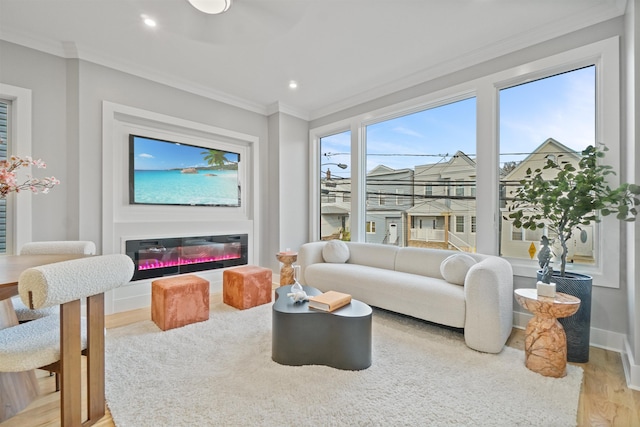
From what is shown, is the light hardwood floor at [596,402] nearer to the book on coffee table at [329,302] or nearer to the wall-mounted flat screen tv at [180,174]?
the book on coffee table at [329,302]

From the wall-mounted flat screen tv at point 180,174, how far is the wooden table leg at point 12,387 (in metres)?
1.97

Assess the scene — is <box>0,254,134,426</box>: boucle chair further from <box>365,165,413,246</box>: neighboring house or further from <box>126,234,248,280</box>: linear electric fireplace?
<box>365,165,413,246</box>: neighboring house

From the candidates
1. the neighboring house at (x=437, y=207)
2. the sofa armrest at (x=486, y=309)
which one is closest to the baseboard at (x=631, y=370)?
the sofa armrest at (x=486, y=309)

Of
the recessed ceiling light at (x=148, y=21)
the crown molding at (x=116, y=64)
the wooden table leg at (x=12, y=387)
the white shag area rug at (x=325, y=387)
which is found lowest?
the white shag area rug at (x=325, y=387)

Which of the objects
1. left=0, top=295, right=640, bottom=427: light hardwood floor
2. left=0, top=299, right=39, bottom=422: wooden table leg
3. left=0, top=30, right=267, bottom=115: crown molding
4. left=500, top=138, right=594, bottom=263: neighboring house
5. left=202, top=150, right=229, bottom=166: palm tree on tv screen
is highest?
left=0, top=30, right=267, bottom=115: crown molding

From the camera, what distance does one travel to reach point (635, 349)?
72.0 inches

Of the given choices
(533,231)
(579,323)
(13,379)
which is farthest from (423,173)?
(13,379)

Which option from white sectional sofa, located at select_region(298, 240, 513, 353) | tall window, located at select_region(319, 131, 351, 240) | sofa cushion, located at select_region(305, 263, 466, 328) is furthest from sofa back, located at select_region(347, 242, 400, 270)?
tall window, located at select_region(319, 131, 351, 240)

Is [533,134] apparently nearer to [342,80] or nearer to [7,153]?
[342,80]

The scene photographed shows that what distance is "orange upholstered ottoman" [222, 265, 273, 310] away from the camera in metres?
3.24

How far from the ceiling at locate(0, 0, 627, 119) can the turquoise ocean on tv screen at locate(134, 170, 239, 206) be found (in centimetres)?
114

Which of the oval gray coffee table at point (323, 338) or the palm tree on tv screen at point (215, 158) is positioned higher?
the palm tree on tv screen at point (215, 158)

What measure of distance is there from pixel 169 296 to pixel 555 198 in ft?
11.0

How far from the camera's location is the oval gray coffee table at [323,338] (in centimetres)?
199
